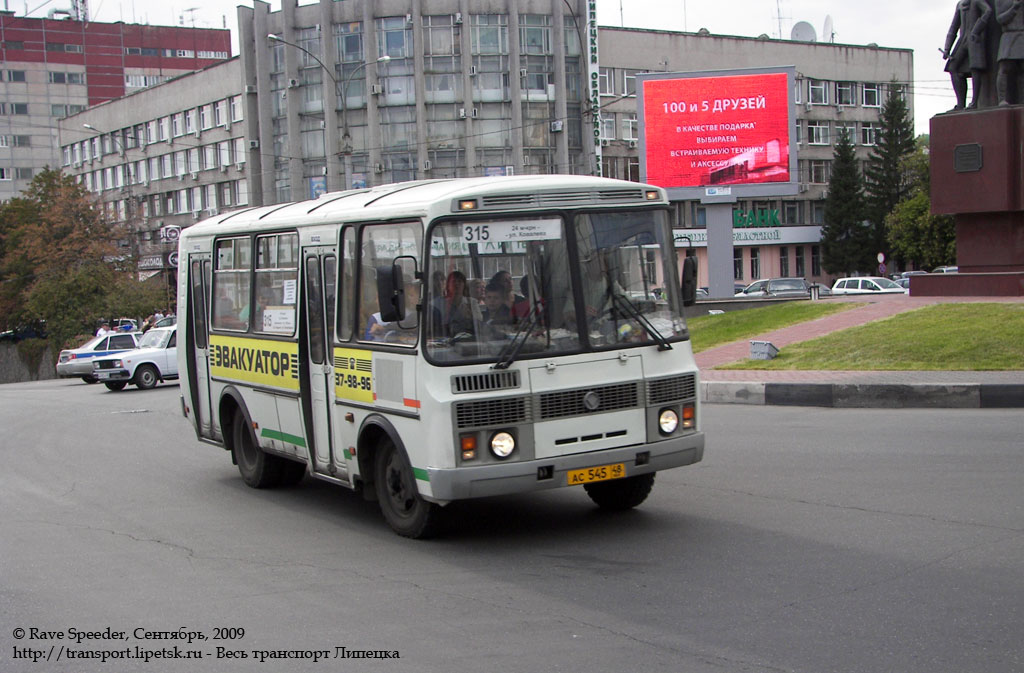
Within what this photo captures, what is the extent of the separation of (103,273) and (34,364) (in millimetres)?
8058

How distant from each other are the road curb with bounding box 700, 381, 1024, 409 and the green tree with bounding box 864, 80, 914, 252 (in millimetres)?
62874

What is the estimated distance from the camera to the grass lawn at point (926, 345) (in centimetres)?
1602

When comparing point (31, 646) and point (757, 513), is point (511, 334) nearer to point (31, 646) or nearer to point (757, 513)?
point (757, 513)

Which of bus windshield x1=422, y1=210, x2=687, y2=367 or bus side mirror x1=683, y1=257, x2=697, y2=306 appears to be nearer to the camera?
bus windshield x1=422, y1=210, x2=687, y2=367

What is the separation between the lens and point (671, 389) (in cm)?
785

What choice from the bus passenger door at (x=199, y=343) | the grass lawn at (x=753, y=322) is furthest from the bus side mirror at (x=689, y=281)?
the grass lawn at (x=753, y=322)

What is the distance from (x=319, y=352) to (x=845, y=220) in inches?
2738

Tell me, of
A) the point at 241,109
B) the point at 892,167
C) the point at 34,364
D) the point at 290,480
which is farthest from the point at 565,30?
the point at 290,480

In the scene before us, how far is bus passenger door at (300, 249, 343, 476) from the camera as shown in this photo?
8.69 meters

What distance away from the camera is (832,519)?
7.90 m

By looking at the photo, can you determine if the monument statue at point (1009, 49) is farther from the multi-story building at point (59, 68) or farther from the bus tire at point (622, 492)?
the multi-story building at point (59, 68)

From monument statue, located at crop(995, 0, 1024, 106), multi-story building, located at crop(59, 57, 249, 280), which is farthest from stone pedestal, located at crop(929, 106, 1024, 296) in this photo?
multi-story building, located at crop(59, 57, 249, 280)

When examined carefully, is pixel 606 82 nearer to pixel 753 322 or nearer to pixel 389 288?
pixel 753 322

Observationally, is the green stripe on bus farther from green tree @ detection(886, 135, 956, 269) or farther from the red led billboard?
green tree @ detection(886, 135, 956, 269)
